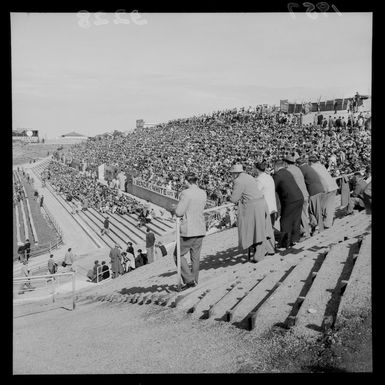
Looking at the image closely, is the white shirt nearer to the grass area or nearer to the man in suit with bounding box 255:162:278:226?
the man in suit with bounding box 255:162:278:226

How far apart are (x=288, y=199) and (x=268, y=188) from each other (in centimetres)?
35

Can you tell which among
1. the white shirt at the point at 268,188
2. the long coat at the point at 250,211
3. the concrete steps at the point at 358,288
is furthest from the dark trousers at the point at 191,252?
the concrete steps at the point at 358,288

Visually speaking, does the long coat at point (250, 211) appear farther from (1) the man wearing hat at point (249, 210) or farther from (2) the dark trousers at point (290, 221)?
(2) the dark trousers at point (290, 221)

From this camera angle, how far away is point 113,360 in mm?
4477

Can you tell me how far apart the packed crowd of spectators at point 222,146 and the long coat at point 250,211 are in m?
2.03

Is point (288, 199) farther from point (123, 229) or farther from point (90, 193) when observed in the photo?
point (90, 193)

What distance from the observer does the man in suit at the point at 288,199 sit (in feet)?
21.6

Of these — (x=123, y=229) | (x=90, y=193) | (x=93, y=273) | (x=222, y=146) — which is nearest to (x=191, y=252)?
(x=93, y=273)

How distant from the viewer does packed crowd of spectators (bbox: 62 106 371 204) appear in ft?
31.5

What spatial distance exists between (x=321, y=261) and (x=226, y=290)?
1330 millimetres

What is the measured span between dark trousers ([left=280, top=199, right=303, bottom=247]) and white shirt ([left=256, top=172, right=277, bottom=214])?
6.8 inches

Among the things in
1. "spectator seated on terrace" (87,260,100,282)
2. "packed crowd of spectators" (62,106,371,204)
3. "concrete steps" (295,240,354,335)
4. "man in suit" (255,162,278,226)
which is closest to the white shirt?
"man in suit" (255,162,278,226)
